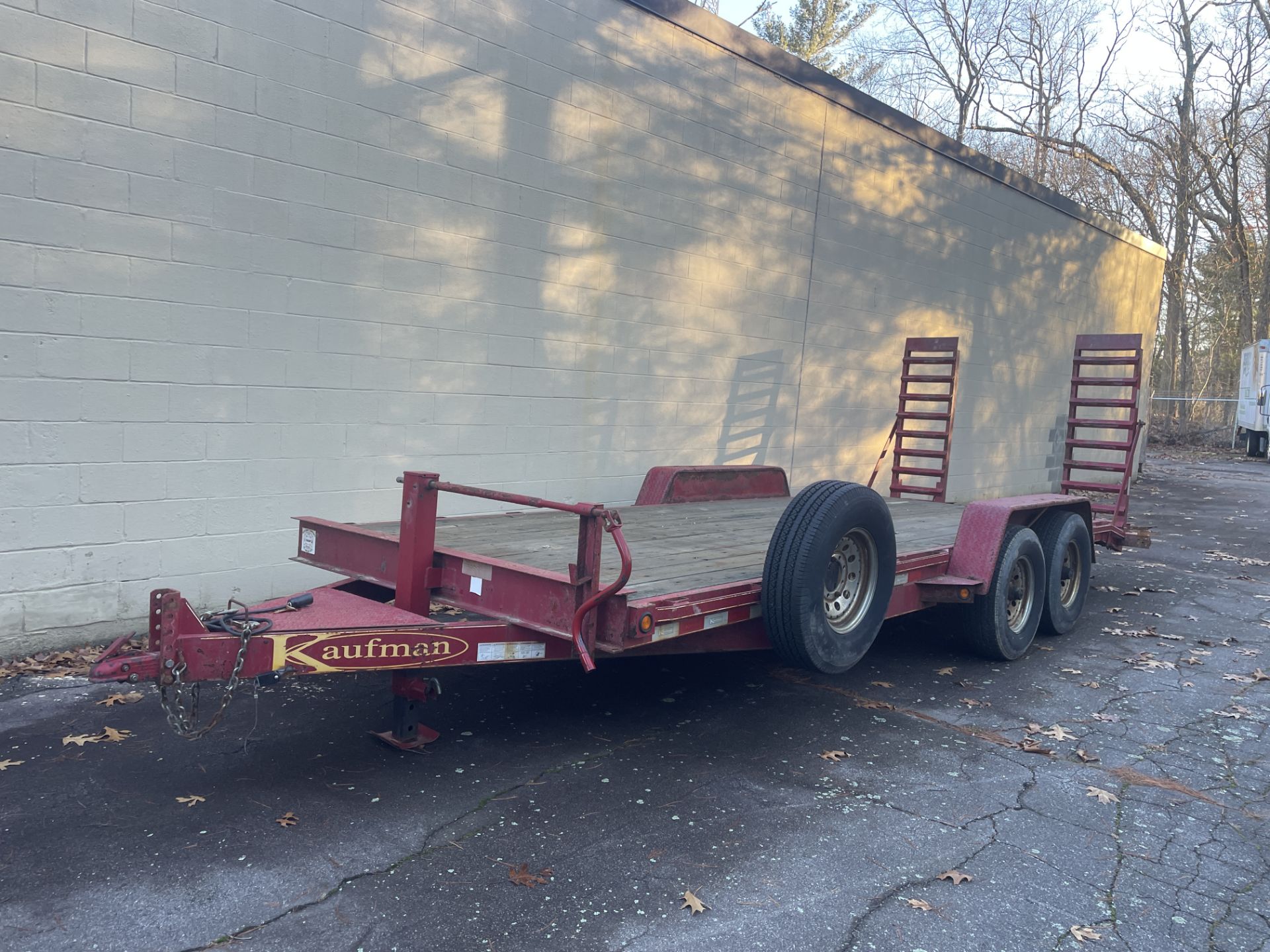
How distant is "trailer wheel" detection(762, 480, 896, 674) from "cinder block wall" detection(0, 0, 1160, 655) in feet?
11.3

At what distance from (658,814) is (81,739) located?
269 cm

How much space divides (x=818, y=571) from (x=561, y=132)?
4.83 meters

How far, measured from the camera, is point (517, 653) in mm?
3941

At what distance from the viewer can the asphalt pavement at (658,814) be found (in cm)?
302

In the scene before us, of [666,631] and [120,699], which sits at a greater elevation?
[666,631]

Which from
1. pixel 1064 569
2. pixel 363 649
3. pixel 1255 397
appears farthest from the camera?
pixel 1255 397

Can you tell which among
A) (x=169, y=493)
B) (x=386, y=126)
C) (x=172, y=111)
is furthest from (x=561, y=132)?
(x=169, y=493)

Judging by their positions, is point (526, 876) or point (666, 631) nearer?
point (526, 876)

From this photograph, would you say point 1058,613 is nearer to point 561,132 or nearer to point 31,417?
point 561,132

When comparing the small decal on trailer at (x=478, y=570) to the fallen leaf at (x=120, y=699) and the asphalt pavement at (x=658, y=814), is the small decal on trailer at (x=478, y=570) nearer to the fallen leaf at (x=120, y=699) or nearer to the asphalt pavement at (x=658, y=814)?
the asphalt pavement at (x=658, y=814)

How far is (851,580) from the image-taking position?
487cm

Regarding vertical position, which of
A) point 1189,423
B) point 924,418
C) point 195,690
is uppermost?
point 1189,423

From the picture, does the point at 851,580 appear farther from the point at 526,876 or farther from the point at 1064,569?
the point at 1064,569

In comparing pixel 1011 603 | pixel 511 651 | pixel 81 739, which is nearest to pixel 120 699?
pixel 81 739
